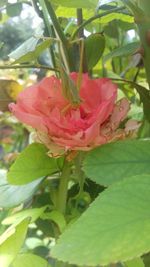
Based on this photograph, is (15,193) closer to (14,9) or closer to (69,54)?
(69,54)

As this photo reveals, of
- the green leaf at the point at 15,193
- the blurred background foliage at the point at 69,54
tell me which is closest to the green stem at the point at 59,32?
the blurred background foliage at the point at 69,54

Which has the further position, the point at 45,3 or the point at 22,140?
the point at 22,140

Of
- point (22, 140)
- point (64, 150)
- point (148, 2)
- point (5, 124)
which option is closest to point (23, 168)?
point (64, 150)

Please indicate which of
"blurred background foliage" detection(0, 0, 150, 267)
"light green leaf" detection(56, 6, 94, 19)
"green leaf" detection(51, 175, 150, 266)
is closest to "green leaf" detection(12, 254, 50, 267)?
"blurred background foliage" detection(0, 0, 150, 267)

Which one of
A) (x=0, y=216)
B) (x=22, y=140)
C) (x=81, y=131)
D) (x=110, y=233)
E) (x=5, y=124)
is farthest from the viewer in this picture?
(x=5, y=124)

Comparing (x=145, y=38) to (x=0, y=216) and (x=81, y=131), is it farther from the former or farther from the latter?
(x=0, y=216)

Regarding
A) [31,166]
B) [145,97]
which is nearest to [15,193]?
[31,166]

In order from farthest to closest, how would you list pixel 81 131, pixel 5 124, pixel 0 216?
pixel 5 124, pixel 0 216, pixel 81 131
